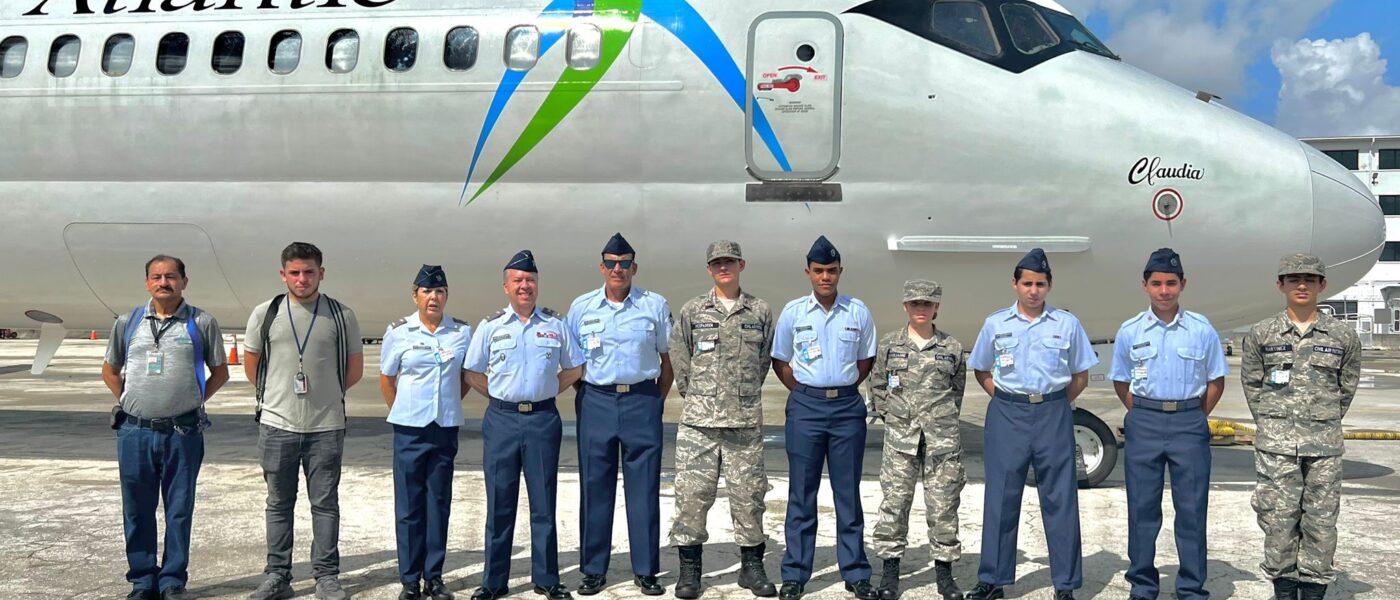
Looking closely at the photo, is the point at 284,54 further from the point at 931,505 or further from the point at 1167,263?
the point at 1167,263

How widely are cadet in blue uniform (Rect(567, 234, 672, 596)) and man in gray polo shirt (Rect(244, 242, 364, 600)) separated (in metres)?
1.29

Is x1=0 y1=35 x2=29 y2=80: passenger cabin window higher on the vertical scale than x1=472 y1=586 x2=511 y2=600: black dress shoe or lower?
higher

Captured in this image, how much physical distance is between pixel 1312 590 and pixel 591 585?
3637 mm

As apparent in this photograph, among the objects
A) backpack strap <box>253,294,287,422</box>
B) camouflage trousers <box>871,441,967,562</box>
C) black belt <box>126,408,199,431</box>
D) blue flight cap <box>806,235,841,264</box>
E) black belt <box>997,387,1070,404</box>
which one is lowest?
camouflage trousers <box>871,441,967,562</box>

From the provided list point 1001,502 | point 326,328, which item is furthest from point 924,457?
point 326,328

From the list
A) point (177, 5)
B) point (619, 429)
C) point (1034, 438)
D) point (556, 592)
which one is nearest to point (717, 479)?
point (619, 429)

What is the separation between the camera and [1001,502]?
5.71m

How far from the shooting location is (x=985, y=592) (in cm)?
573

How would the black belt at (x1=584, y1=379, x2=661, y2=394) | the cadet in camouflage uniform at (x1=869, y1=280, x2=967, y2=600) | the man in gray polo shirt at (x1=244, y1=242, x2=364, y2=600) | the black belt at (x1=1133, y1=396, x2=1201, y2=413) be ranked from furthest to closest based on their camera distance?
the black belt at (x1=584, y1=379, x2=661, y2=394) → the cadet in camouflage uniform at (x1=869, y1=280, x2=967, y2=600) → the man in gray polo shirt at (x1=244, y1=242, x2=364, y2=600) → the black belt at (x1=1133, y1=396, x2=1201, y2=413)

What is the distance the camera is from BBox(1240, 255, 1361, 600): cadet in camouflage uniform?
18.0 feet

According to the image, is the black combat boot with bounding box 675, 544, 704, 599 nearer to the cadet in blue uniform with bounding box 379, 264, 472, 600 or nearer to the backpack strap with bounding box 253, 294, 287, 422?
the cadet in blue uniform with bounding box 379, 264, 472, 600

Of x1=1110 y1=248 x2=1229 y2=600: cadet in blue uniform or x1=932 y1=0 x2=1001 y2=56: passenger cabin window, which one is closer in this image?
x1=1110 y1=248 x2=1229 y2=600: cadet in blue uniform

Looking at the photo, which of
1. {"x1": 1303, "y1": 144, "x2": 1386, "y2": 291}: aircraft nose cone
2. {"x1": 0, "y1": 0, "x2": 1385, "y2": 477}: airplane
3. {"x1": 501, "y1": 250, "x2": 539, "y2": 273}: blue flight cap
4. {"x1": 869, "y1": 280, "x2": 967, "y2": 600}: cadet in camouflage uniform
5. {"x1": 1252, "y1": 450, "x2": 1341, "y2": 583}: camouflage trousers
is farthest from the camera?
{"x1": 0, "y1": 0, "x2": 1385, "y2": 477}: airplane

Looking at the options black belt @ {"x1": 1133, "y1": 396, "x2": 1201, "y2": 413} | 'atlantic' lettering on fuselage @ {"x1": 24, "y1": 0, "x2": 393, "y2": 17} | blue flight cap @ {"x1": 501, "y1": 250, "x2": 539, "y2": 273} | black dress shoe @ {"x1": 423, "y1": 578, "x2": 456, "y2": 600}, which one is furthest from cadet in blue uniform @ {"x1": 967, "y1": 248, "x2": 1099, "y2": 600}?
'atlantic' lettering on fuselage @ {"x1": 24, "y1": 0, "x2": 393, "y2": 17}
